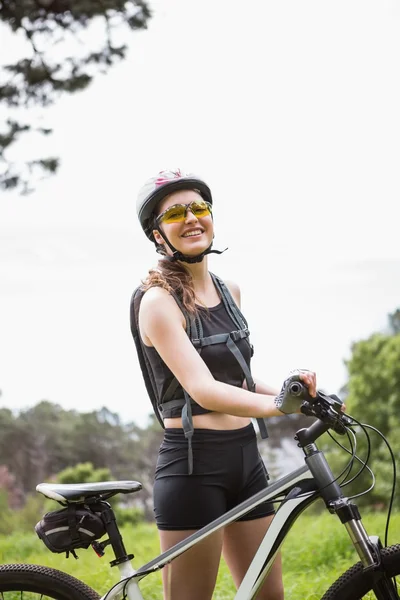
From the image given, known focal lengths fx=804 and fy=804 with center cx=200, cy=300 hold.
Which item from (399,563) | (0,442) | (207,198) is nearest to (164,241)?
(207,198)

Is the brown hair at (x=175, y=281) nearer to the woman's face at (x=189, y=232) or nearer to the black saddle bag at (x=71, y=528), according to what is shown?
the woman's face at (x=189, y=232)

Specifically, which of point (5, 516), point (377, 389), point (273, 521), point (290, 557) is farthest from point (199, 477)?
point (5, 516)

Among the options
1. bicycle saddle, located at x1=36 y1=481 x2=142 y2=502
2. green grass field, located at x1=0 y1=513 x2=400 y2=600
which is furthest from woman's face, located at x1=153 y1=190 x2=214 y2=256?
green grass field, located at x1=0 y1=513 x2=400 y2=600

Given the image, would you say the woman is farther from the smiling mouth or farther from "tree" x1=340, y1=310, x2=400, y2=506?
"tree" x1=340, y1=310, x2=400, y2=506

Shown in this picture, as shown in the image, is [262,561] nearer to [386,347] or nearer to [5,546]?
[5,546]

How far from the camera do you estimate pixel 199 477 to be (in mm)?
2178

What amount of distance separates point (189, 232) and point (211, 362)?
0.38m

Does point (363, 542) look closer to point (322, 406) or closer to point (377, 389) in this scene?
point (322, 406)

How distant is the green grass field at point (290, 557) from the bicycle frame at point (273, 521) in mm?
1689

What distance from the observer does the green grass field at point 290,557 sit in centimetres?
410

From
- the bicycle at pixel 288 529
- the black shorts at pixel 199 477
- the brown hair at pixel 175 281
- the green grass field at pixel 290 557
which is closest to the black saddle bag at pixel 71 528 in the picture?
the bicycle at pixel 288 529

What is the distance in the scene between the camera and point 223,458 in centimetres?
219

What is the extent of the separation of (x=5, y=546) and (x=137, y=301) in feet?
15.6

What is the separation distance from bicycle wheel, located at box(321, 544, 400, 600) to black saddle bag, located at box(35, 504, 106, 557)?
0.64 metres
